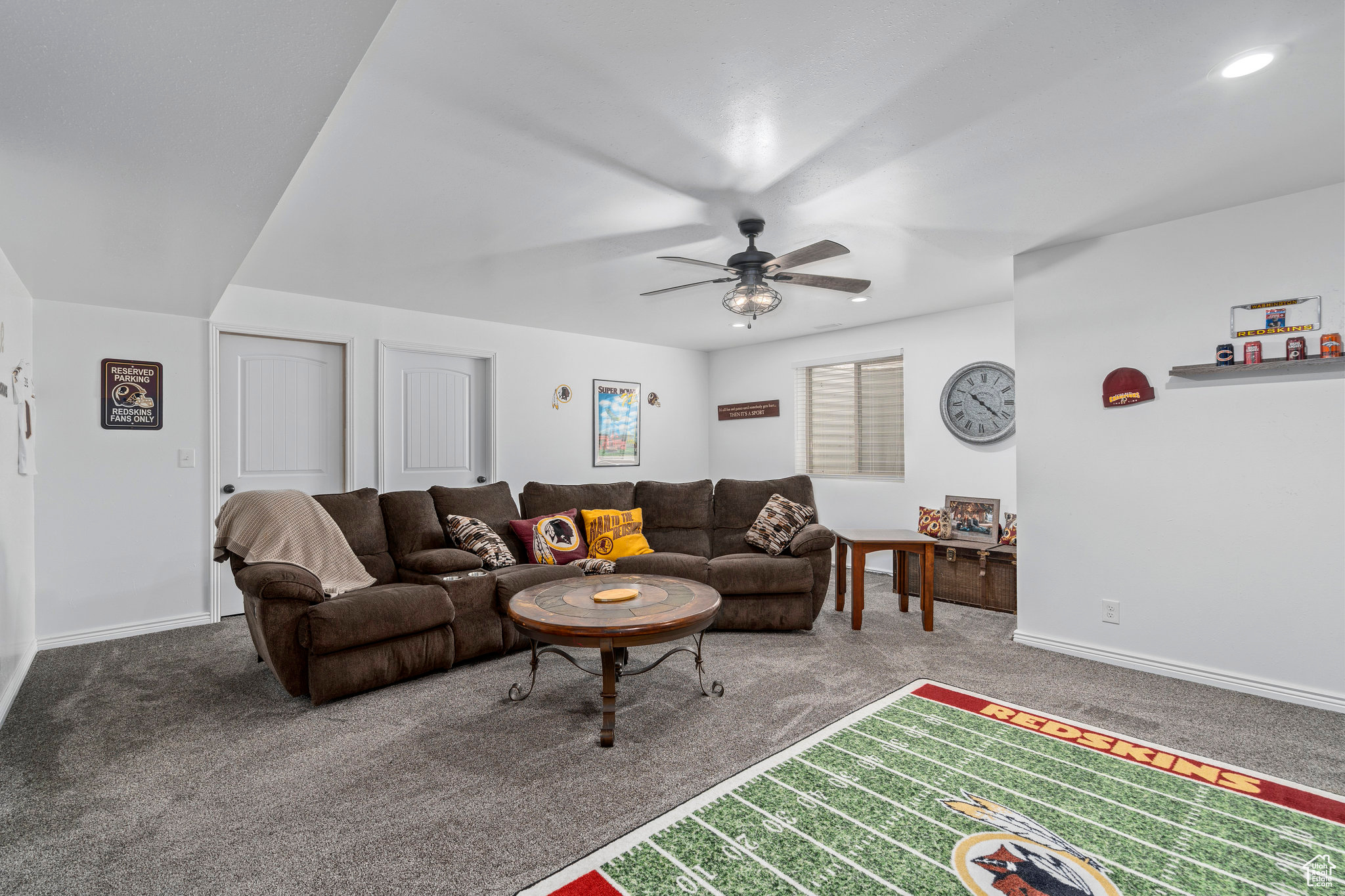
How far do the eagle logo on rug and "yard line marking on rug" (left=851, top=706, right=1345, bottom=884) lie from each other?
312mm

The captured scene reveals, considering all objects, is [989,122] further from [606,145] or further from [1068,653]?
[1068,653]

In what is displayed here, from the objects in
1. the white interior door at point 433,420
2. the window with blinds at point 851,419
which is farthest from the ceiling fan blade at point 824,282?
the white interior door at point 433,420

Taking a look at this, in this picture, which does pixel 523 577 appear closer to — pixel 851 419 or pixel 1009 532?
pixel 1009 532

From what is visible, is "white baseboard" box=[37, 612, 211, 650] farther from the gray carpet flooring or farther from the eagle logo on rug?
the eagle logo on rug

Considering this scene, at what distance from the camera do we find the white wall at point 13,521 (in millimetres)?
2670

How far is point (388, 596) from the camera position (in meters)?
2.95

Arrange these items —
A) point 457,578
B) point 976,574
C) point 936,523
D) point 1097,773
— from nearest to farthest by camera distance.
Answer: point 1097,773 → point 457,578 → point 976,574 → point 936,523

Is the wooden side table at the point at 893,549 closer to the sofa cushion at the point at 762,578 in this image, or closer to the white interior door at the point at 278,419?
the sofa cushion at the point at 762,578

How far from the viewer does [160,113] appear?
1.63 m

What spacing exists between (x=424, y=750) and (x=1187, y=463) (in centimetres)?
372

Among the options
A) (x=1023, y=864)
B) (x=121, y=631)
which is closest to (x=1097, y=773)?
(x=1023, y=864)

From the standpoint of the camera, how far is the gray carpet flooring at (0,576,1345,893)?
1.71 metres

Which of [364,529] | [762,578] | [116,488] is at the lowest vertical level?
[762,578]

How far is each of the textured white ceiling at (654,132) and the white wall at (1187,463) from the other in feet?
0.76
